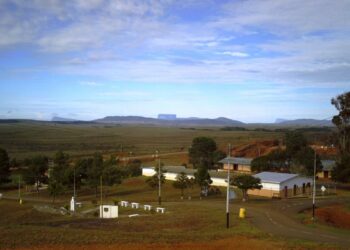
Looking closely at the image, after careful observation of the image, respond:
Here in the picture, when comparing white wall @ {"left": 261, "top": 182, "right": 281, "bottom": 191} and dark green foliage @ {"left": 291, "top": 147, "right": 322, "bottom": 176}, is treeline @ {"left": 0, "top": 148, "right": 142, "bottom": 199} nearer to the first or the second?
white wall @ {"left": 261, "top": 182, "right": 281, "bottom": 191}

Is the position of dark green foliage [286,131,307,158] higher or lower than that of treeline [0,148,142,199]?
higher

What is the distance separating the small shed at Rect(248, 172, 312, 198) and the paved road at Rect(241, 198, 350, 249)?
30.7 ft

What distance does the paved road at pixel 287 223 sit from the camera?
29.7 m

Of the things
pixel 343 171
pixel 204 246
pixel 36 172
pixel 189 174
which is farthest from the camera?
pixel 189 174

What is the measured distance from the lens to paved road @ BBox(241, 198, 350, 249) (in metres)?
29.7

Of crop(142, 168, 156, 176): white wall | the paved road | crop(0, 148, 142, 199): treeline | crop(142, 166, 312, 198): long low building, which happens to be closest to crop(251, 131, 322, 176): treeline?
crop(142, 166, 312, 198): long low building

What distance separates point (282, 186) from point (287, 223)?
24.6 meters

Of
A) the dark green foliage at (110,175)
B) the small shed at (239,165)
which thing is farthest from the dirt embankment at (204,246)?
the small shed at (239,165)

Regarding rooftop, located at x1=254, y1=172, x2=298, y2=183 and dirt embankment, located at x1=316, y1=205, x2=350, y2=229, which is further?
rooftop, located at x1=254, y1=172, x2=298, y2=183

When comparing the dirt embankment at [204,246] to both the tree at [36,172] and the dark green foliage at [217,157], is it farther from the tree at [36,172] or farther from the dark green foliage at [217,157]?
the dark green foliage at [217,157]

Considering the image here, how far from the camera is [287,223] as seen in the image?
35750 mm

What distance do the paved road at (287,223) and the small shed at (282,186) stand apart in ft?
30.7

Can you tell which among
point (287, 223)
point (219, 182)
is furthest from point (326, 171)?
point (287, 223)

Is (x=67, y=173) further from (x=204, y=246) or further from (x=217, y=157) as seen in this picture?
(x=204, y=246)
